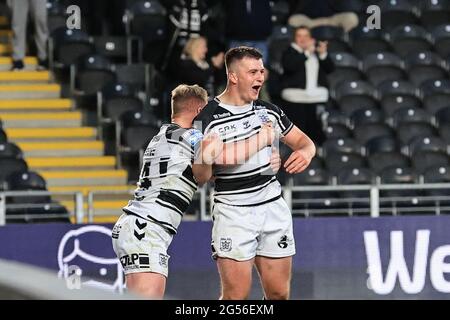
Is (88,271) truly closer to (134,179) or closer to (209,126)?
(134,179)

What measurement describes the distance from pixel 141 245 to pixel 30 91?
9.07 metres

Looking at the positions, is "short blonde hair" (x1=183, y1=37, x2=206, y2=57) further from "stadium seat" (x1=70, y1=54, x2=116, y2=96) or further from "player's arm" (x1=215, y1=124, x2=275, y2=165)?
"player's arm" (x1=215, y1=124, x2=275, y2=165)

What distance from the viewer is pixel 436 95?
17.4 meters

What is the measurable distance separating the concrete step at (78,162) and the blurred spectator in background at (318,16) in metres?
3.22

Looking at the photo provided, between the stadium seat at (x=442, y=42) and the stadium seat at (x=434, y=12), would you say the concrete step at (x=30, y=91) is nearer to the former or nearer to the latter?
the stadium seat at (x=442, y=42)

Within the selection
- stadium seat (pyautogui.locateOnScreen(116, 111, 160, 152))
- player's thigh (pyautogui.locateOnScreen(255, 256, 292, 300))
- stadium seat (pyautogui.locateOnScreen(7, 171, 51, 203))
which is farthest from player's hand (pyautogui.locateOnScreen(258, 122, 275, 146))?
stadium seat (pyautogui.locateOnScreen(116, 111, 160, 152))

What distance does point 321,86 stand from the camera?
16078 mm

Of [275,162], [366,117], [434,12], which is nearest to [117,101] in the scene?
[366,117]

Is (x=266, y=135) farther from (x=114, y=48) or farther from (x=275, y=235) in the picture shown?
(x=114, y=48)

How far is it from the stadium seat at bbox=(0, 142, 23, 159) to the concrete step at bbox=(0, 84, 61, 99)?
1.77 meters

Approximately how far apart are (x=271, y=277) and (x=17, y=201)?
21.3 ft

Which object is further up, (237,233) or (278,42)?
(278,42)

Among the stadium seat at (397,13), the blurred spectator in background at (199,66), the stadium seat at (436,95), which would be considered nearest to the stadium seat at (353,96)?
the stadium seat at (436,95)
